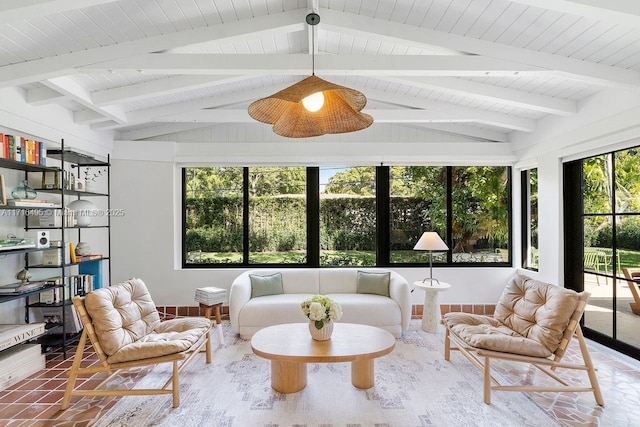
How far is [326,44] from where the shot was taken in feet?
12.1

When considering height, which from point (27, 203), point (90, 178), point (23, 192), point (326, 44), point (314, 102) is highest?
point (326, 44)

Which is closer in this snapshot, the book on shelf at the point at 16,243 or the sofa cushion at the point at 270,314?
the book on shelf at the point at 16,243

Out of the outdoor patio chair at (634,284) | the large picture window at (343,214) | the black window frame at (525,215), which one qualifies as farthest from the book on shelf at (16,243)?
the black window frame at (525,215)

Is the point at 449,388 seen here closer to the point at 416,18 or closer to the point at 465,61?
the point at 465,61

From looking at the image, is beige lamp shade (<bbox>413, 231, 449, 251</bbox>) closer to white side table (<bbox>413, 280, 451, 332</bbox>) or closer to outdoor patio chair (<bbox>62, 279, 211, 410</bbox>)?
white side table (<bbox>413, 280, 451, 332</bbox>)

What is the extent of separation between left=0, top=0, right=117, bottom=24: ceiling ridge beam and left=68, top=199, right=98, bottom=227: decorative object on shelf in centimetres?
233

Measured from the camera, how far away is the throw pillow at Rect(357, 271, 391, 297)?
4668 millimetres

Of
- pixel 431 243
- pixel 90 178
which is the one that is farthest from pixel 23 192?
pixel 431 243

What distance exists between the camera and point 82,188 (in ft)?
14.1

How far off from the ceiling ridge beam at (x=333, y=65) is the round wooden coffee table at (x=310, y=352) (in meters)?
2.23

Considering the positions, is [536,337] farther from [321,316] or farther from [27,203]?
[27,203]

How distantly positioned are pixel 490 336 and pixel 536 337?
394 mm

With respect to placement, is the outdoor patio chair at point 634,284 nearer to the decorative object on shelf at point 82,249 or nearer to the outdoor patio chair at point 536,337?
the outdoor patio chair at point 536,337

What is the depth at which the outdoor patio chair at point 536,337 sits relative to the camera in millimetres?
2736
